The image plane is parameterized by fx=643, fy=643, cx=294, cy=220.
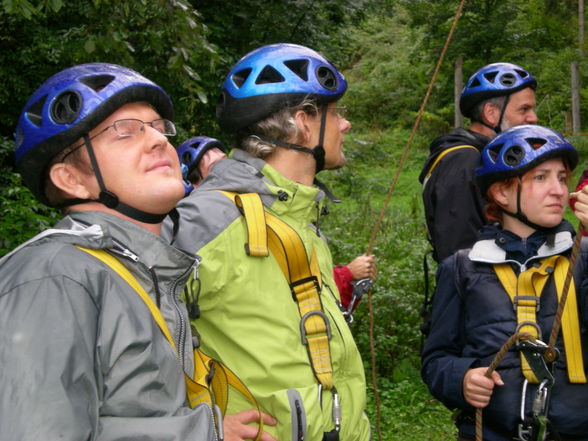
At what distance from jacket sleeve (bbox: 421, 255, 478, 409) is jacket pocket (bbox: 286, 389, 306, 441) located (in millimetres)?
986

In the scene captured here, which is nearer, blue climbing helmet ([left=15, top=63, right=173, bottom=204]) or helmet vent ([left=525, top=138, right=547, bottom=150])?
blue climbing helmet ([left=15, top=63, right=173, bottom=204])

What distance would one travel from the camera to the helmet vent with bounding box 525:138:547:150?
352 centimetres

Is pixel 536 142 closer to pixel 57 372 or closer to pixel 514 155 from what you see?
pixel 514 155

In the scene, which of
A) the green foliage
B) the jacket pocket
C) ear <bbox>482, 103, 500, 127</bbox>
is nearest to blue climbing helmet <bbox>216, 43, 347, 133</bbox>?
the jacket pocket

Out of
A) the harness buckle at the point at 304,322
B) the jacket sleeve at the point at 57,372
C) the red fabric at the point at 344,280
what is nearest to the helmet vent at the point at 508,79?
the red fabric at the point at 344,280

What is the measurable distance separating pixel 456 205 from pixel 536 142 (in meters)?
1.03

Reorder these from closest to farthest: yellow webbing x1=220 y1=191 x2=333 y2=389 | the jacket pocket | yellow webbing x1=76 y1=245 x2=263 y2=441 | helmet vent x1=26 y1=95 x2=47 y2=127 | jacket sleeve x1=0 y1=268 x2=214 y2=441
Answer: jacket sleeve x1=0 y1=268 x2=214 y2=441
yellow webbing x1=76 y1=245 x2=263 y2=441
helmet vent x1=26 y1=95 x2=47 y2=127
the jacket pocket
yellow webbing x1=220 y1=191 x2=333 y2=389

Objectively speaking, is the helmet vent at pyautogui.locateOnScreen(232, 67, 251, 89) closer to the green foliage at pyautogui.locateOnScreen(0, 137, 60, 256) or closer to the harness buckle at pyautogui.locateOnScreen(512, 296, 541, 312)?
the harness buckle at pyautogui.locateOnScreen(512, 296, 541, 312)

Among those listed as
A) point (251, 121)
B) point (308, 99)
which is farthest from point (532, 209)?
point (251, 121)

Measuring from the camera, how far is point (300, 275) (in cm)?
280

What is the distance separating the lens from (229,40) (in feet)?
30.9

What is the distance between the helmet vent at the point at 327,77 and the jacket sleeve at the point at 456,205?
5.26 feet

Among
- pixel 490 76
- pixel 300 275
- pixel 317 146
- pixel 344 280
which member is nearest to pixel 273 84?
pixel 317 146

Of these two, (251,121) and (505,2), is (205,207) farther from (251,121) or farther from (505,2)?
(505,2)
